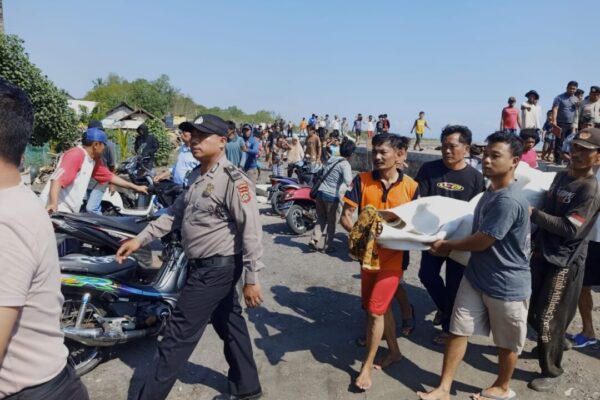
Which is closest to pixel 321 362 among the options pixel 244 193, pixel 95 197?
pixel 244 193

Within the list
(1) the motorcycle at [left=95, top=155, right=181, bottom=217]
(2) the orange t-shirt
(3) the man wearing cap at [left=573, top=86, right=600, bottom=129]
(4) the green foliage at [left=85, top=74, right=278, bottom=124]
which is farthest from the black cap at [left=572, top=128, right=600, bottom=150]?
(4) the green foliage at [left=85, top=74, right=278, bottom=124]

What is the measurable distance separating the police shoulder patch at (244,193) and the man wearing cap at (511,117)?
970 centimetres

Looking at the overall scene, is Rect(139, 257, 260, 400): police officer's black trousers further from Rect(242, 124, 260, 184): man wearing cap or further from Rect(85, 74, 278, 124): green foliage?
Rect(85, 74, 278, 124): green foliage

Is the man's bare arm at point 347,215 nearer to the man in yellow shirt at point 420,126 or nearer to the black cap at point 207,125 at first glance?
the black cap at point 207,125


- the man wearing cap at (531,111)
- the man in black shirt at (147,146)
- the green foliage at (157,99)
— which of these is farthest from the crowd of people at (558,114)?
the green foliage at (157,99)

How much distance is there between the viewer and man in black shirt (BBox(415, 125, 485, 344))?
3.64 m

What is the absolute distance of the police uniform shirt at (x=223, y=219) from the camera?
264 centimetres

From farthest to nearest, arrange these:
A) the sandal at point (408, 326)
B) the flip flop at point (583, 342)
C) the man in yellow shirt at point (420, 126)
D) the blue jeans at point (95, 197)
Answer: the man in yellow shirt at point (420, 126) → the blue jeans at point (95, 197) → the sandal at point (408, 326) → the flip flop at point (583, 342)

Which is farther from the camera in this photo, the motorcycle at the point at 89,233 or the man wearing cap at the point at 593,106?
the man wearing cap at the point at 593,106

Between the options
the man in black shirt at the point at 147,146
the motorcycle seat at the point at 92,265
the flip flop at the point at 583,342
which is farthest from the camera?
the man in black shirt at the point at 147,146

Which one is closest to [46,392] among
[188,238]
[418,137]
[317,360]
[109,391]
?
[188,238]

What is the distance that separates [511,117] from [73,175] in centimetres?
1005

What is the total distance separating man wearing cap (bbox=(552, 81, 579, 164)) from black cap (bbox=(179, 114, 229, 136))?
30.3 ft

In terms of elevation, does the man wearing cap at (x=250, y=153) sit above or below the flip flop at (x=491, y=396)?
above
